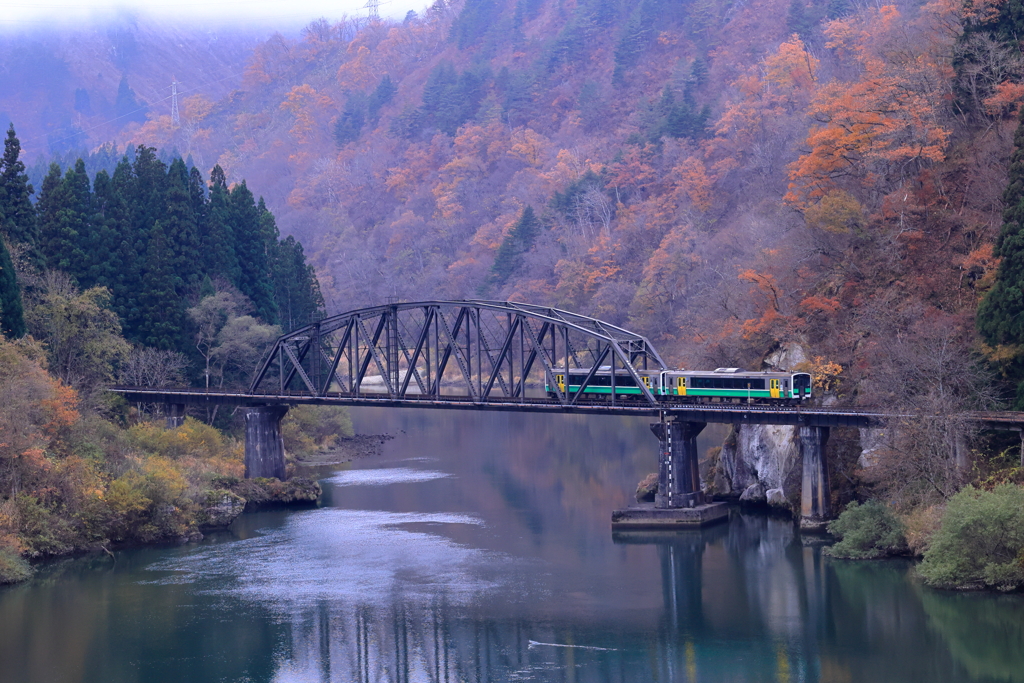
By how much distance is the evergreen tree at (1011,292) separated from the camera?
49.3 m

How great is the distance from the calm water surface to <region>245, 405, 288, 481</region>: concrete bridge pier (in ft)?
21.4

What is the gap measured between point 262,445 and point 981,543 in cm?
4433

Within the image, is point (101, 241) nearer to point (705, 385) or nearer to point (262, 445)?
point (262, 445)

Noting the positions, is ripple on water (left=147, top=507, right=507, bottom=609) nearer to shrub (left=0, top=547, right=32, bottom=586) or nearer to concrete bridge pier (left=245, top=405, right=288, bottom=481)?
shrub (left=0, top=547, right=32, bottom=586)

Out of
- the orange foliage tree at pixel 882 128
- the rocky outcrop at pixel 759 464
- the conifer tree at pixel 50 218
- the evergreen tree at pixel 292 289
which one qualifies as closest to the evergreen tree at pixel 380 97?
the evergreen tree at pixel 292 289

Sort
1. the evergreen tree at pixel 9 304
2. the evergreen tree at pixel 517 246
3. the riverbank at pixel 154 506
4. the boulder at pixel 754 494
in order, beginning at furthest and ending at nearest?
1. the evergreen tree at pixel 517 246
2. the evergreen tree at pixel 9 304
3. the boulder at pixel 754 494
4. the riverbank at pixel 154 506

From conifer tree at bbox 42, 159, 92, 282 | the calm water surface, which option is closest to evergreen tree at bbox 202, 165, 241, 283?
conifer tree at bbox 42, 159, 92, 282

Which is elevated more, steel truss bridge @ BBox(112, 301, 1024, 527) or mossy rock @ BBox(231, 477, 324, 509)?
steel truss bridge @ BBox(112, 301, 1024, 527)

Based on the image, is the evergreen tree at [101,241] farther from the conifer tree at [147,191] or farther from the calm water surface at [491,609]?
the calm water surface at [491,609]

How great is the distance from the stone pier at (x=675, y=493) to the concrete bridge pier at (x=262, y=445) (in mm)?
24257

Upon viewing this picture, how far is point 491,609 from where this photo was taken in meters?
44.5

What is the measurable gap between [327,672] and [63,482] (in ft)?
72.7

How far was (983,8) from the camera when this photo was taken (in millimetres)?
65000

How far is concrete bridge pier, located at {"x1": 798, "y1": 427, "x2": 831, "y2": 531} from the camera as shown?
54.7 m
